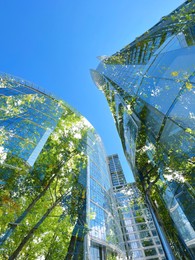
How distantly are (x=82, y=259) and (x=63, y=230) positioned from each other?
15.4 ft

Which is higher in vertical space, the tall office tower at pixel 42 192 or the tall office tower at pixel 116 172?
the tall office tower at pixel 116 172

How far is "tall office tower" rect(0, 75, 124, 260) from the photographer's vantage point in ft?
27.7

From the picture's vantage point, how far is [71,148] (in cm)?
1116

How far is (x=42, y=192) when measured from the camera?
793 centimetres

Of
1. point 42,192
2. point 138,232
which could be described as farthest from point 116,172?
point 42,192

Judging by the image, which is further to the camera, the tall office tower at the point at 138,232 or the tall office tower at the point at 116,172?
the tall office tower at the point at 116,172

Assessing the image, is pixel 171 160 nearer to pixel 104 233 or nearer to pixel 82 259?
pixel 82 259

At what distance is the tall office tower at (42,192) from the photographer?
845 cm

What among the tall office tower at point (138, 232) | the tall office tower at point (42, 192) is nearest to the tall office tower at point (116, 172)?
the tall office tower at point (138, 232)
